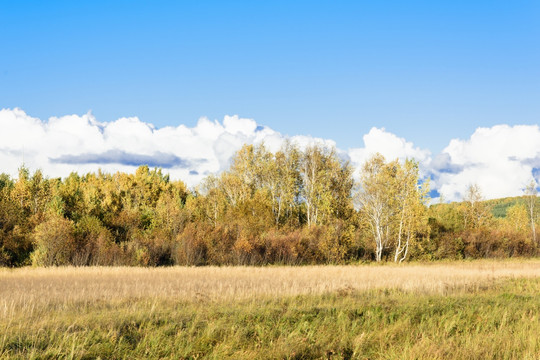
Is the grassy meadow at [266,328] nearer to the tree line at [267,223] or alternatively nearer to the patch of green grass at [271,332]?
the patch of green grass at [271,332]

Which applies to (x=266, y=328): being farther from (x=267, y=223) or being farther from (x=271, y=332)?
(x=267, y=223)

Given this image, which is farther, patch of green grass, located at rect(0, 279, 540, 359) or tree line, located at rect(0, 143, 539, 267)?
tree line, located at rect(0, 143, 539, 267)

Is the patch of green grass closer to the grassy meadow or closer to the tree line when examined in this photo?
the grassy meadow

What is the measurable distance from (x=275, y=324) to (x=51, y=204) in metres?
36.8

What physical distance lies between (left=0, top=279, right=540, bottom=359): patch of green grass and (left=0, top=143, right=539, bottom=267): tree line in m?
27.1

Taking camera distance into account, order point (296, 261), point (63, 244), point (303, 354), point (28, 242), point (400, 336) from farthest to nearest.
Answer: point (296, 261)
point (28, 242)
point (63, 244)
point (400, 336)
point (303, 354)

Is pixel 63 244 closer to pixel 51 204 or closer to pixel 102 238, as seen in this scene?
pixel 102 238

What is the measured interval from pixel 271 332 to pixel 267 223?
4054 cm

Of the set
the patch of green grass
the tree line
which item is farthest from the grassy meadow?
the tree line

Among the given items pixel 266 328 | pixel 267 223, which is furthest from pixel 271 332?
pixel 267 223

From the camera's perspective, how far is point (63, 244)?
3753 centimetres

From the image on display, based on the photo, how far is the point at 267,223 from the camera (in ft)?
168

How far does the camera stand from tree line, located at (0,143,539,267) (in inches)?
1583

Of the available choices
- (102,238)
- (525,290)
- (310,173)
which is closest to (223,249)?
(102,238)
